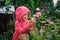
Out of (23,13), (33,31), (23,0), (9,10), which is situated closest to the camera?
(33,31)

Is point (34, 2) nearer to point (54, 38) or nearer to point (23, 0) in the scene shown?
point (23, 0)

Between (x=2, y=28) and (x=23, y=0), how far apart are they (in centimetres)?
80

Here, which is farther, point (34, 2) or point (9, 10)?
point (9, 10)

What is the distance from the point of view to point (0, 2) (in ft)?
14.9

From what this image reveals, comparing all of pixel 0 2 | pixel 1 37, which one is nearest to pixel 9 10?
pixel 0 2

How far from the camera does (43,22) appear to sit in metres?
1.71

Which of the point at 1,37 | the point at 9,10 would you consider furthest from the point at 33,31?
the point at 9,10

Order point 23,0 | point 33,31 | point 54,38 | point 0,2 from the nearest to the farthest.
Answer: point 54,38, point 33,31, point 23,0, point 0,2

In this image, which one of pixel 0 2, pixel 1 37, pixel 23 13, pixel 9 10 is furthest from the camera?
pixel 9 10

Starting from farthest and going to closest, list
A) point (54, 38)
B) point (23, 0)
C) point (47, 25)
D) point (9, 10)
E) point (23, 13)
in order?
point (9, 10) < point (23, 0) < point (23, 13) < point (47, 25) < point (54, 38)

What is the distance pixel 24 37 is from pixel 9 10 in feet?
11.6

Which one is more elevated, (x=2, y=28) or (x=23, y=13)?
(x=23, y=13)

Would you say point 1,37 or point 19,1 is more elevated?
point 19,1

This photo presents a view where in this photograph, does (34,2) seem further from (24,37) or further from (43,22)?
(24,37)
